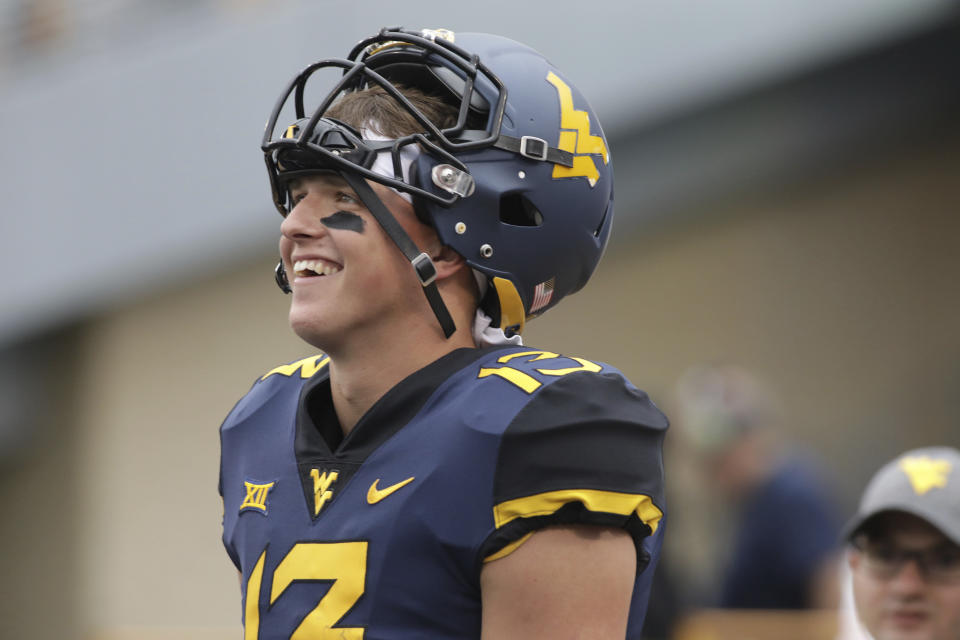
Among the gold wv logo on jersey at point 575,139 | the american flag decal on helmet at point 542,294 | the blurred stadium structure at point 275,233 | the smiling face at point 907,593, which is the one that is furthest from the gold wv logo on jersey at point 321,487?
the blurred stadium structure at point 275,233

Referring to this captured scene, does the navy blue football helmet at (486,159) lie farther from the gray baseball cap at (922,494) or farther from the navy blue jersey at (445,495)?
the gray baseball cap at (922,494)

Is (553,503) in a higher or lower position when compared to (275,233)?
lower

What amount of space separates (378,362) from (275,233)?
6202mm

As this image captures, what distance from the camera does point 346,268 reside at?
2367mm

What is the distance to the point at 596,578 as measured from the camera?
214cm

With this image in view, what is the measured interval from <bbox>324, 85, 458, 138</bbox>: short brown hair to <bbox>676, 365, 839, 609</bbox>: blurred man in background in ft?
12.0

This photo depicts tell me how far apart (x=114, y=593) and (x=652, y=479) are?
24.1ft

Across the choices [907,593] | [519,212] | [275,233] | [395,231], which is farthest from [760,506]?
[395,231]

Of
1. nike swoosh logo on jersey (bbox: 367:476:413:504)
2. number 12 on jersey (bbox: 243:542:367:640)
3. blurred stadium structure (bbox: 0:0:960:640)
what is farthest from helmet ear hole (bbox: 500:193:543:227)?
blurred stadium structure (bbox: 0:0:960:640)

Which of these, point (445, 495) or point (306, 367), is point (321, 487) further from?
point (306, 367)

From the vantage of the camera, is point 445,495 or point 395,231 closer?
point 445,495

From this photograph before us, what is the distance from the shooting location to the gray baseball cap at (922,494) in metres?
3.47

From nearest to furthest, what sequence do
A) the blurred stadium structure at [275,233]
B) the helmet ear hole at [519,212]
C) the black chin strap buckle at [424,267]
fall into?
the black chin strap buckle at [424,267] → the helmet ear hole at [519,212] → the blurred stadium structure at [275,233]

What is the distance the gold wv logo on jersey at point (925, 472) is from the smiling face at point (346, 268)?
167 cm
